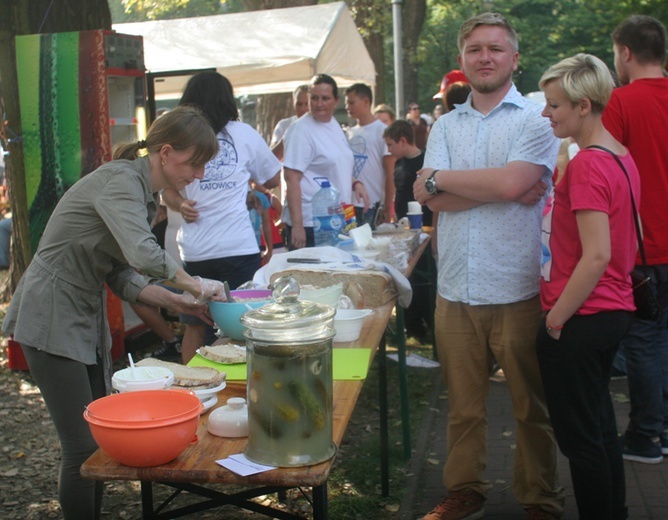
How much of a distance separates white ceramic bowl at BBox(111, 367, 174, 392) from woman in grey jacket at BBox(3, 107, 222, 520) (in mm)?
381

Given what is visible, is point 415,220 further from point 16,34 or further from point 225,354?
point 225,354

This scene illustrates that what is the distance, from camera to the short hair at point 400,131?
274 inches

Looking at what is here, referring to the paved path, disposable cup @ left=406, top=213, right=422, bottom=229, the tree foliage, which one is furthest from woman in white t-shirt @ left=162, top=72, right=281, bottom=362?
the tree foliage

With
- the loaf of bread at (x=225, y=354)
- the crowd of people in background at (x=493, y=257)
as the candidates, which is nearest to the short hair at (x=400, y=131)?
the crowd of people in background at (x=493, y=257)

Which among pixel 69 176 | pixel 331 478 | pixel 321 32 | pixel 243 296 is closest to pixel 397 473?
pixel 331 478

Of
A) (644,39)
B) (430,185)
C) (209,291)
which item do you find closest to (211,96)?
(430,185)

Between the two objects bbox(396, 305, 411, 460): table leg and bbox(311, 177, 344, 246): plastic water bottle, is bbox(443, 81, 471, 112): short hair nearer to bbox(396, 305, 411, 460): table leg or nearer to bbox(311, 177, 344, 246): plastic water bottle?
bbox(311, 177, 344, 246): plastic water bottle

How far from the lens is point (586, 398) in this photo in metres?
3.10

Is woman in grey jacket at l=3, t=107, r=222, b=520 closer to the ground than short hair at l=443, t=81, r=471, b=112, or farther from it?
closer to the ground

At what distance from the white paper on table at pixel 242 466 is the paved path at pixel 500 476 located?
2.13 m

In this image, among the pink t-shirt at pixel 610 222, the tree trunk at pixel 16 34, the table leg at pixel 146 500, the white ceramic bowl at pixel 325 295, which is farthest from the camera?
the tree trunk at pixel 16 34

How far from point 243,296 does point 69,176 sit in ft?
9.52

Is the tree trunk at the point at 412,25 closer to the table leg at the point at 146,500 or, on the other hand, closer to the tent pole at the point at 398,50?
the tent pole at the point at 398,50

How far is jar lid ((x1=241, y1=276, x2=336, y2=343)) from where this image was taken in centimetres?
197
